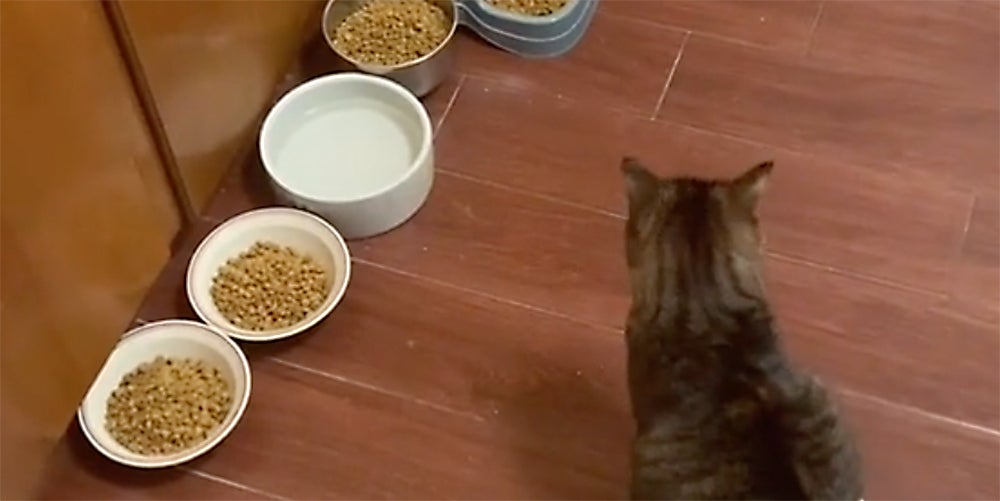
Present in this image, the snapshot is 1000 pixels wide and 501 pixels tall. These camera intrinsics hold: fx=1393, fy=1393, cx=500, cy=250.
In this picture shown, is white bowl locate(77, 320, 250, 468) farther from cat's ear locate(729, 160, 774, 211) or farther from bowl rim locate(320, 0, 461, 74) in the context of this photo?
cat's ear locate(729, 160, 774, 211)

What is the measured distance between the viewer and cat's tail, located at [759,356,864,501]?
142 cm

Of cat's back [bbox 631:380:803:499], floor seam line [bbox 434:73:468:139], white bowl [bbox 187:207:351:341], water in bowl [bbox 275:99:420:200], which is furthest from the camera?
floor seam line [bbox 434:73:468:139]

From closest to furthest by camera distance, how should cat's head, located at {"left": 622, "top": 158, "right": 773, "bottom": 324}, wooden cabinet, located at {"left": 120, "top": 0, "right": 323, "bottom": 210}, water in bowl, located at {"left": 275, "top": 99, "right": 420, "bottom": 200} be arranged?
1. cat's head, located at {"left": 622, "top": 158, "right": 773, "bottom": 324}
2. wooden cabinet, located at {"left": 120, "top": 0, "right": 323, "bottom": 210}
3. water in bowl, located at {"left": 275, "top": 99, "right": 420, "bottom": 200}

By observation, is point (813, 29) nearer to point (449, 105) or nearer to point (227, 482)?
point (449, 105)

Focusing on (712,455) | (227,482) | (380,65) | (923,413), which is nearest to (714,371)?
(712,455)

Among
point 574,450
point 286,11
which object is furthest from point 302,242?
point 574,450

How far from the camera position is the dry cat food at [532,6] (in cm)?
223

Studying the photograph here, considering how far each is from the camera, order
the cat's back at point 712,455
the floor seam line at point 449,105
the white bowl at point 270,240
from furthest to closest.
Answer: the floor seam line at point 449,105 < the white bowl at point 270,240 < the cat's back at point 712,455

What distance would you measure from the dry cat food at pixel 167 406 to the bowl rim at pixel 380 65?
0.55 meters

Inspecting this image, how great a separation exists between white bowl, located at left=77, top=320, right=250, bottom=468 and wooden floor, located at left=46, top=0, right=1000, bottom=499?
44mm

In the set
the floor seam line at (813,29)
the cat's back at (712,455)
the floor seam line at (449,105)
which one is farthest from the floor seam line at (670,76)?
the cat's back at (712,455)

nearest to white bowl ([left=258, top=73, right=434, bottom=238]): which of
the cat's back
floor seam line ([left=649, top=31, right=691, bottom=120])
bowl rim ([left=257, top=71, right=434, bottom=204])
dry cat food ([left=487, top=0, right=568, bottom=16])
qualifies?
bowl rim ([left=257, top=71, right=434, bottom=204])

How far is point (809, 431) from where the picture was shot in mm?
1446

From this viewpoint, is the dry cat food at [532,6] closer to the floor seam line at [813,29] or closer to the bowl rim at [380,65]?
the bowl rim at [380,65]
